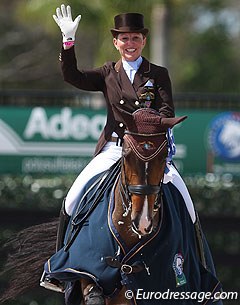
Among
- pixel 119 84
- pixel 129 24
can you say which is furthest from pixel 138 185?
pixel 129 24

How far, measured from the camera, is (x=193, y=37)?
33125 mm

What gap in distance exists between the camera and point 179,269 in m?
6.59

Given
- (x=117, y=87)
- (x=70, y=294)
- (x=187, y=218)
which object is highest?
(x=117, y=87)

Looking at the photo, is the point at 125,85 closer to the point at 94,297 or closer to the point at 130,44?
the point at 130,44

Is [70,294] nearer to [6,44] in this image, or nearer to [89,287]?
[89,287]

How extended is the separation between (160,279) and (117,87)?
1269 millimetres

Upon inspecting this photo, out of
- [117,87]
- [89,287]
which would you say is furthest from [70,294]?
[117,87]

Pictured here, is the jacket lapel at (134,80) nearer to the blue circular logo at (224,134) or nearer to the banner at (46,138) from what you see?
the blue circular logo at (224,134)

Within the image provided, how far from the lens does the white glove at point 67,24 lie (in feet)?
21.6

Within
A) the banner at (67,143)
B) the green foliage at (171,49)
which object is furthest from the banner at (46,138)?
the green foliage at (171,49)

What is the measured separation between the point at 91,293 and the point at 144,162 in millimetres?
975

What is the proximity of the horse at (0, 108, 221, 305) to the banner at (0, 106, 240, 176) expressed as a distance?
265 inches

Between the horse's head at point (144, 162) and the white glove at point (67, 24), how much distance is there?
0.75 meters

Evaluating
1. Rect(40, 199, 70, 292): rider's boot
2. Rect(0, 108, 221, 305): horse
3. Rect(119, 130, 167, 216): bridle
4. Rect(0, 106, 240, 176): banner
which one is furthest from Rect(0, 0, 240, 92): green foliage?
Rect(119, 130, 167, 216): bridle
